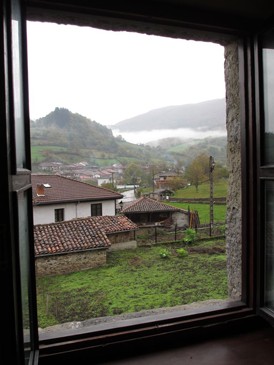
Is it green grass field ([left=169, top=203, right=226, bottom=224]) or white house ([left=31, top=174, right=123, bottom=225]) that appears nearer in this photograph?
white house ([left=31, top=174, right=123, bottom=225])

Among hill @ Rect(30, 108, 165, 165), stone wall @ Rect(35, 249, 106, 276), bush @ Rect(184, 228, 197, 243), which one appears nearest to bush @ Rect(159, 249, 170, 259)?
bush @ Rect(184, 228, 197, 243)

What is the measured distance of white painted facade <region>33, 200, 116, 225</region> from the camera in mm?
7496

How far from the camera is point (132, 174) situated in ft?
33.1

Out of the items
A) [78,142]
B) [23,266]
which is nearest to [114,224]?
[78,142]

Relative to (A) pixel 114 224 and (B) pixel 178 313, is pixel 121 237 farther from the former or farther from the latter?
(B) pixel 178 313

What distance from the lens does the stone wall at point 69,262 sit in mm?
6824

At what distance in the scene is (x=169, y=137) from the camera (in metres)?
14.7

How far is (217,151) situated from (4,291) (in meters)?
11.8

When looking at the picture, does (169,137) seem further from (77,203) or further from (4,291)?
(4,291)

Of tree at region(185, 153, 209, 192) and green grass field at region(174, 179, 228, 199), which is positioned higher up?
tree at region(185, 153, 209, 192)

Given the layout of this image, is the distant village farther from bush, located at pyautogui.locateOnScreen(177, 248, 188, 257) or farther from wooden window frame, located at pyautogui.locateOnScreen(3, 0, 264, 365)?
wooden window frame, located at pyautogui.locateOnScreen(3, 0, 264, 365)

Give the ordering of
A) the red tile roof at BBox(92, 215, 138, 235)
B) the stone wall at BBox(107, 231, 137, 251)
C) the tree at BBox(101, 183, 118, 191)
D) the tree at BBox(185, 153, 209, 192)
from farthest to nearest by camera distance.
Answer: the tree at BBox(185, 153, 209, 192), the tree at BBox(101, 183, 118, 191), the stone wall at BBox(107, 231, 137, 251), the red tile roof at BBox(92, 215, 138, 235)

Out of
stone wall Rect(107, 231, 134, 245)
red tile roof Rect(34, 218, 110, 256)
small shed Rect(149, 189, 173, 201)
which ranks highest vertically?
small shed Rect(149, 189, 173, 201)

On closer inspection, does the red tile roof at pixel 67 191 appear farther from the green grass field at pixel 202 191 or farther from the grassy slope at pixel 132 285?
the green grass field at pixel 202 191
